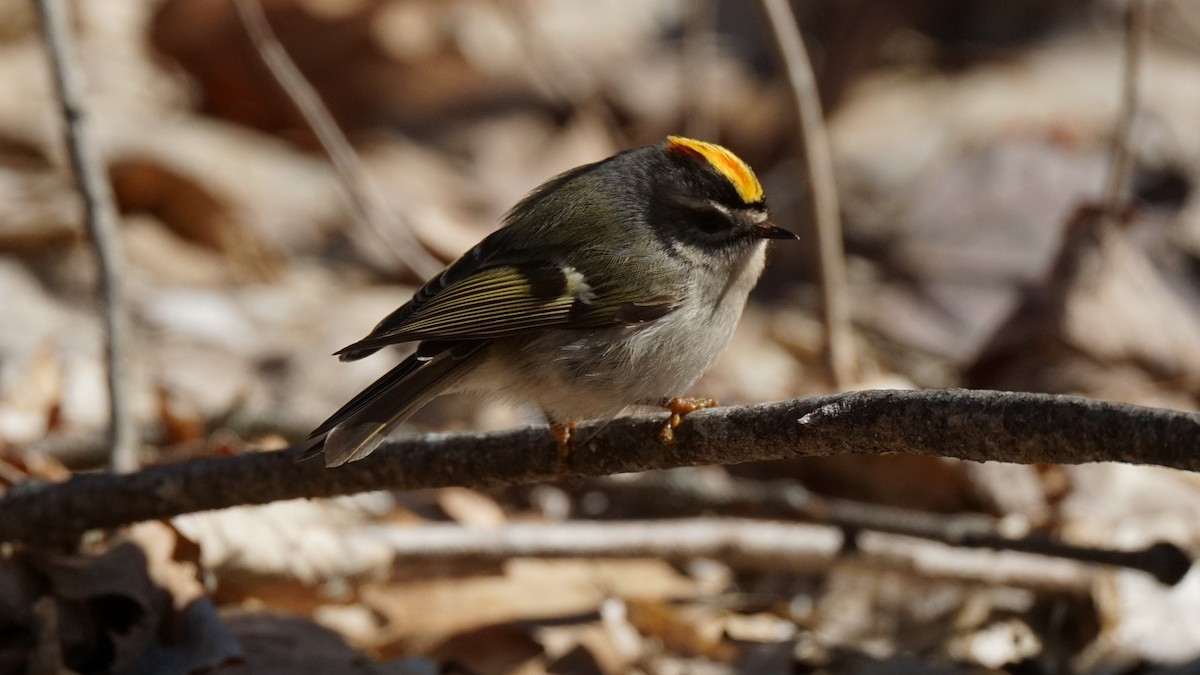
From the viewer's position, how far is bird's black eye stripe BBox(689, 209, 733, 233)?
3229mm

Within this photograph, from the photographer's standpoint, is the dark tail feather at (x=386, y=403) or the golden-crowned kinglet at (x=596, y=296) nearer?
the dark tail feather at (x=386, y=403)

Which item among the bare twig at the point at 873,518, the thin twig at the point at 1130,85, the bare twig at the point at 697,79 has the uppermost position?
the bare twig at the point at 697,79

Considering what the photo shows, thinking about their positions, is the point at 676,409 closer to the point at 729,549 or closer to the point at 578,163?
the point at 729,549

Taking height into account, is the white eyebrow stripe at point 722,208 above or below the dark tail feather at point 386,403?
above

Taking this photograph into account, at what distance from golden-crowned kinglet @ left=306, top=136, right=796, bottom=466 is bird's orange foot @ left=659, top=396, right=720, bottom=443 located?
0.41 feet

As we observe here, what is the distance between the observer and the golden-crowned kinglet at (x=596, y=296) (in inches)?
113

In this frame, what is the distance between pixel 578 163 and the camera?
6.54 meters

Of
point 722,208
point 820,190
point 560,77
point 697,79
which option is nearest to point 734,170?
point 722,208

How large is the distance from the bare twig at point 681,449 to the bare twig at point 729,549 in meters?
0.71

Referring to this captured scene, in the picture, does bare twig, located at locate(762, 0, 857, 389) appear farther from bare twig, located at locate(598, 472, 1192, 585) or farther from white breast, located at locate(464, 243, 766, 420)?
white breast, located at locate(464, 243, 766, 420)

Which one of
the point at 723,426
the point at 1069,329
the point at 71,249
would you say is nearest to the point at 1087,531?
the point at 1069,329

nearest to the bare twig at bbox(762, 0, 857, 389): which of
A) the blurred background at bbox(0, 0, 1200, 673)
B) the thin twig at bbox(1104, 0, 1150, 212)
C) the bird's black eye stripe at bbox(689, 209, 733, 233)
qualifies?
the blurred background at bbox(0, 0, 1200, 673)

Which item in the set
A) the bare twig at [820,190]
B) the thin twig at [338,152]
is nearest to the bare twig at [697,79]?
the bare twig at [820,190]

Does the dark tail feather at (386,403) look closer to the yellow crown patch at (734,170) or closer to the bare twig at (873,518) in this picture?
the yellow crown patch at (734,170)
